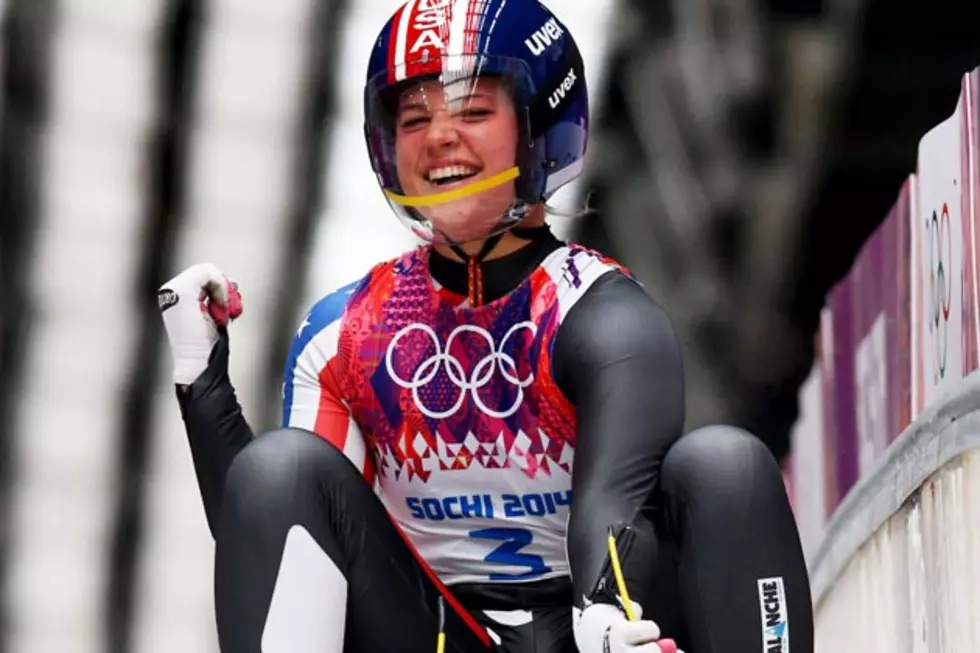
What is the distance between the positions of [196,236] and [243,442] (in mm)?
2486

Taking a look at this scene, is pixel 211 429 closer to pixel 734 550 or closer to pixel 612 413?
pixel 612 413

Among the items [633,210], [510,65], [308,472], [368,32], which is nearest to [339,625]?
[308,472]

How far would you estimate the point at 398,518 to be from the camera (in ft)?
6.75

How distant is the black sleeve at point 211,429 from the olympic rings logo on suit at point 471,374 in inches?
6.8

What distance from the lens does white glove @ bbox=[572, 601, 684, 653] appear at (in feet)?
5.57

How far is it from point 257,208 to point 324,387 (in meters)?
2.55

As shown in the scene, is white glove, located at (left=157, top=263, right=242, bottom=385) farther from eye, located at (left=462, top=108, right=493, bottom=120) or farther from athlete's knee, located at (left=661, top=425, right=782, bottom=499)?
athlete's knee, located at (left=661, top=425, right=782, bottom=499)

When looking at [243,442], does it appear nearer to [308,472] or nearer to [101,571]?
[308,472]

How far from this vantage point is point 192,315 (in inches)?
79.2

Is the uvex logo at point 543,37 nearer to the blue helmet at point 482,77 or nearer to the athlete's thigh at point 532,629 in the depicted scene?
the blue helmet at point 482,77

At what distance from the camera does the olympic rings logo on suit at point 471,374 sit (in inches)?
76.7

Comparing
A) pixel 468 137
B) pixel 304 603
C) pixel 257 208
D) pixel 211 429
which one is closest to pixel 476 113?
pixel 468 137

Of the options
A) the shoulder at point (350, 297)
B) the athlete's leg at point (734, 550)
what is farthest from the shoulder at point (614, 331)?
the shoulder at point (350, 297)

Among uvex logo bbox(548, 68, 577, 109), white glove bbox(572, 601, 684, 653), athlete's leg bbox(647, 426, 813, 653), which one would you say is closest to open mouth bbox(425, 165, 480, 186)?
uvex logo bbox(548, 68, 577, 109)
